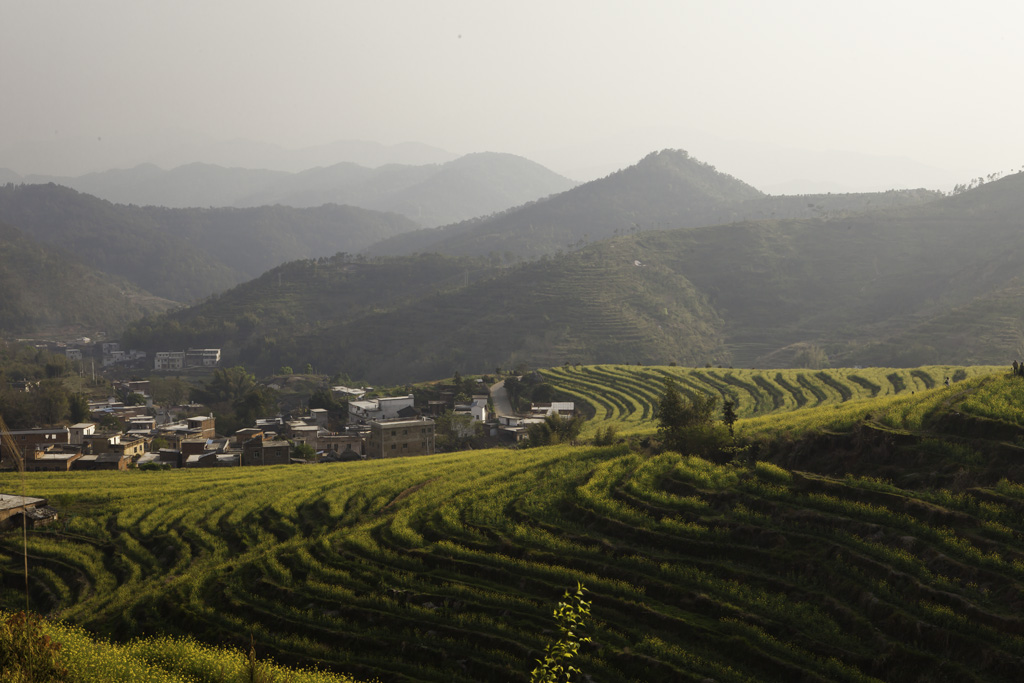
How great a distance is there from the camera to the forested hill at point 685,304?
106 meters

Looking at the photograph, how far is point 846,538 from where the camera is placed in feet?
57.8

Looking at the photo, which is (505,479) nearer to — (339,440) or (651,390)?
(339,440)

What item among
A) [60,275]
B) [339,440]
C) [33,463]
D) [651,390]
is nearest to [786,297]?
[651,390]

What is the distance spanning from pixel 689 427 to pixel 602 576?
9.16m

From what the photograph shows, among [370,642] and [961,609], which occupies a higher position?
[961,609]

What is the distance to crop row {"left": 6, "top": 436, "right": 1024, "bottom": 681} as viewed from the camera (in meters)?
15.0

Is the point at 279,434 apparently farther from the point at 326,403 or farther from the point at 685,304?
the point at 685,304

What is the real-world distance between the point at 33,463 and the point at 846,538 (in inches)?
1713

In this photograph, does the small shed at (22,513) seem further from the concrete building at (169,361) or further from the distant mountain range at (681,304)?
the concrete building at (169,361)

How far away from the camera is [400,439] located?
2047 inches

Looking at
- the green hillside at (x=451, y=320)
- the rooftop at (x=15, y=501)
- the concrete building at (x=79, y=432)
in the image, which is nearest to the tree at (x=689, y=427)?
the rooftop at (x=15, y=501)

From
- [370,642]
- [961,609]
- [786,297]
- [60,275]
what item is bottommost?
[370,642]

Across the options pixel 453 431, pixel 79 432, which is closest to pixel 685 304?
pixel 453 431

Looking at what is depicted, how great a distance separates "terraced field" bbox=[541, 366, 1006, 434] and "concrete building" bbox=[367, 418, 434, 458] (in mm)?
10659
